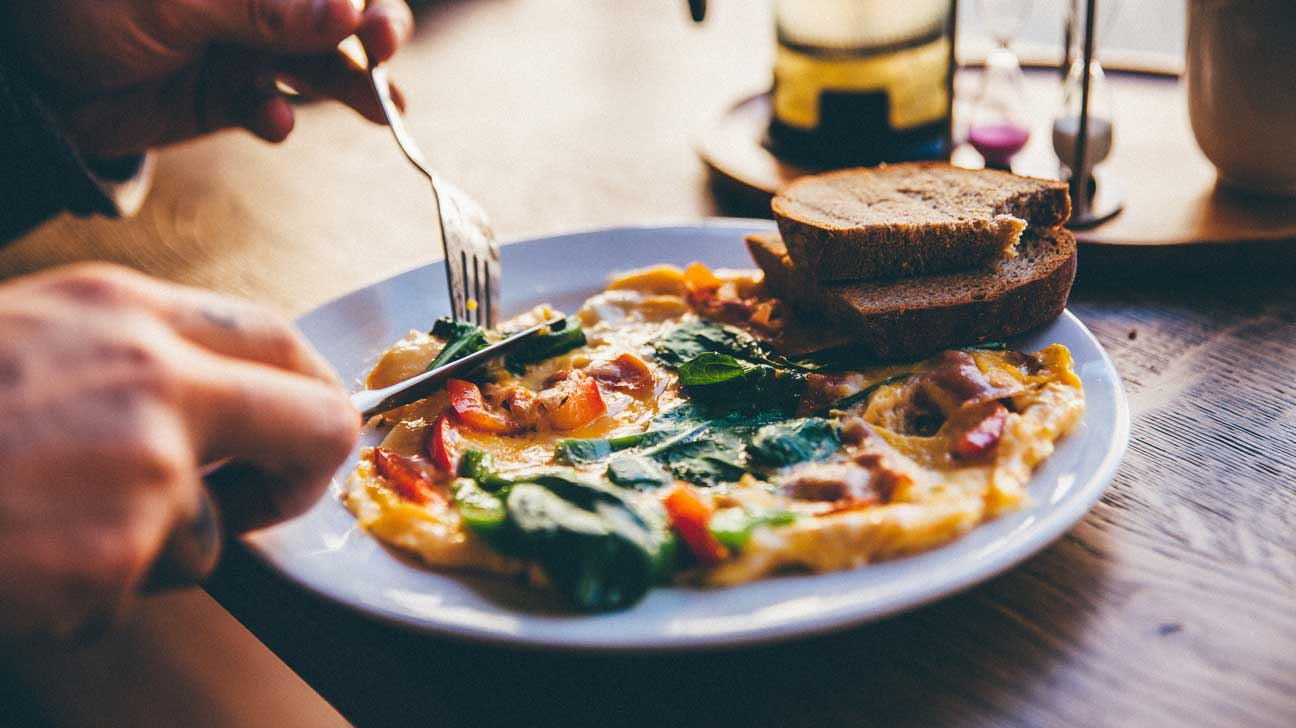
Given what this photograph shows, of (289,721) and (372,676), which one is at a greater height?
(372,676)

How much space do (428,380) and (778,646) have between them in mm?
941

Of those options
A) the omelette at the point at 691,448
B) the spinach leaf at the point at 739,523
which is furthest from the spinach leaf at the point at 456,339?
the spinach leaf at the point at 739,523

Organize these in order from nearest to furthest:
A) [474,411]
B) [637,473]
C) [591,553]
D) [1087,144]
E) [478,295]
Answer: [591,553] < [637,473] < [474,411] < [478,295] < [1087,144]

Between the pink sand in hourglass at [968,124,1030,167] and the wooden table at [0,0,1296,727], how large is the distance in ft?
2.11

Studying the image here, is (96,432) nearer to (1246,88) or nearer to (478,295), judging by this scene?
(478,295)

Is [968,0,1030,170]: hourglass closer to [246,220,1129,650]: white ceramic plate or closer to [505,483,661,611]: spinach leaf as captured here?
[246,220,1129,650]: white ceramic plate

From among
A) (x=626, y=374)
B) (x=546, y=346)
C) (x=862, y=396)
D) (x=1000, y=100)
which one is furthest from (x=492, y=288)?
(x=1000, y=100)

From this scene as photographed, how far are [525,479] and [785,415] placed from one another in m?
0.58

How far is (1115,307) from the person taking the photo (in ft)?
7.98

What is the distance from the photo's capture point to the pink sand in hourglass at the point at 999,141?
3.05m

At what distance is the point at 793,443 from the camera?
5.72ft

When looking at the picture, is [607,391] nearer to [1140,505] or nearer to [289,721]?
[289,721]

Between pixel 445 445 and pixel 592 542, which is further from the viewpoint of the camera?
pixel 445 445

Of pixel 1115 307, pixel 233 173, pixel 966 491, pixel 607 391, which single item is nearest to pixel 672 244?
pixel 607 391
